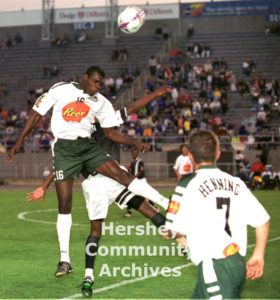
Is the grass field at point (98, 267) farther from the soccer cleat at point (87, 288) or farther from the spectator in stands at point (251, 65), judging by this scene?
the spectator in stands at point (251, 65)

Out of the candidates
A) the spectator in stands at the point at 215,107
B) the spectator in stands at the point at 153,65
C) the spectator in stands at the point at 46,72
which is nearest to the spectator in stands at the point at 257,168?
the spectator in stands at the point at 215,107

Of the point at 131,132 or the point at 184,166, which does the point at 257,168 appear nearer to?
the point at 131,132

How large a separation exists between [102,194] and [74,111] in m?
1.05

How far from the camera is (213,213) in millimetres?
4445

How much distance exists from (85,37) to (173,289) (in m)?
42.5

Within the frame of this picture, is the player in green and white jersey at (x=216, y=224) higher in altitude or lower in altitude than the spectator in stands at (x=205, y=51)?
lower

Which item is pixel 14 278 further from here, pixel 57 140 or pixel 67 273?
pixel 57 140

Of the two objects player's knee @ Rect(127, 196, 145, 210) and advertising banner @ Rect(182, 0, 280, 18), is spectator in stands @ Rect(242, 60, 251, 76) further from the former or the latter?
player's knee @ Rect(127, 196, 145, 210)

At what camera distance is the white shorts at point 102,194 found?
7660mm

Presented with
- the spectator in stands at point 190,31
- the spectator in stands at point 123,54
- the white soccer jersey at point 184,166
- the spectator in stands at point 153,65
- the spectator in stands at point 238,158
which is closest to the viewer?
the white soccer jersey at point 184,166

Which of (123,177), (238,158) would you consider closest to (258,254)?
(123,177)

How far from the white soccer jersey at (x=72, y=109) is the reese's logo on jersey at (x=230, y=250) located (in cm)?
372

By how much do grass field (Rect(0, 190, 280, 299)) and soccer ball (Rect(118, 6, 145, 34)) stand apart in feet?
13.2

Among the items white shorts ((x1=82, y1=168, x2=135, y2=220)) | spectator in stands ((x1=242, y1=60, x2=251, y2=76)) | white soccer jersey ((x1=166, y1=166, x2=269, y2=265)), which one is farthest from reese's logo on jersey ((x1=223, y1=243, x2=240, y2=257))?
spectator in stands ((x1=242, y1=60, x2=251, y2=76))
